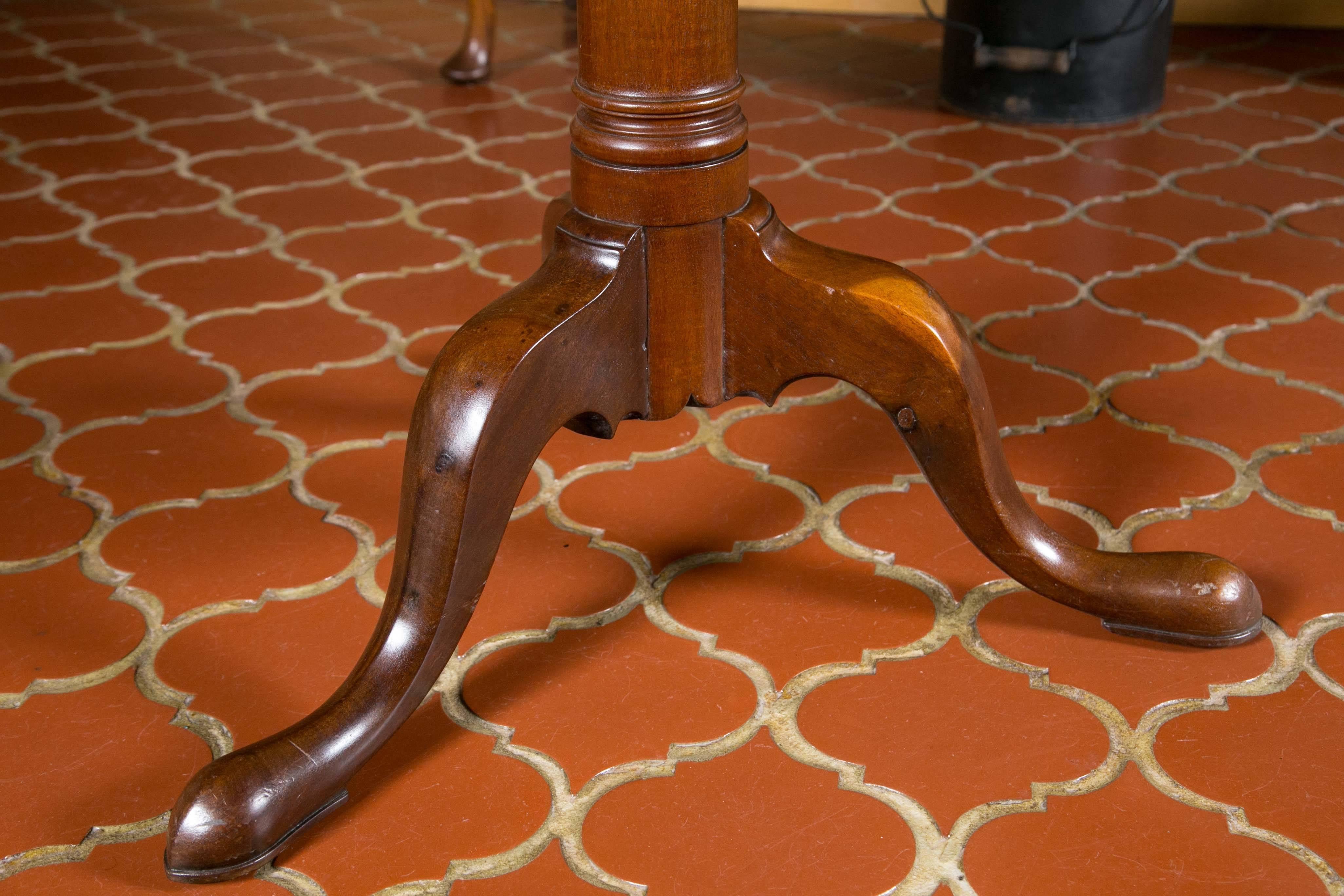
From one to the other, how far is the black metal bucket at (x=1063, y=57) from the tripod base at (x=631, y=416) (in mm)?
1338

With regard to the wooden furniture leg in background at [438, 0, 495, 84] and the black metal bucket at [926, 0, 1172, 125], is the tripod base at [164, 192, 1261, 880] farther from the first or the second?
the wooden furniture leg in background at [438, 0, 495, 84]

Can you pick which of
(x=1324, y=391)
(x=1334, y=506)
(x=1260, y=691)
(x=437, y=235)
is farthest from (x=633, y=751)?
(x=437, y=235)

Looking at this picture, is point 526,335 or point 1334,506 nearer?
point 526,335

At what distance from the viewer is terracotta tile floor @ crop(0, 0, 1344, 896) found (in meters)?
0.72

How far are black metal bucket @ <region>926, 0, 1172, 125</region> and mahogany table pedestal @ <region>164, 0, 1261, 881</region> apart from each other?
4.41ft

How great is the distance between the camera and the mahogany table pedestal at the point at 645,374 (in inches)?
27.3

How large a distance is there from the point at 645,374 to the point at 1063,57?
1.41m

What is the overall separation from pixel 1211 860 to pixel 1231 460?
48 centimetres

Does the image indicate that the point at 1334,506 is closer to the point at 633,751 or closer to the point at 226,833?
the point at 633,751

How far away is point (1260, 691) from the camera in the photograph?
0.81 meters

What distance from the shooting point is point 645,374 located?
2.66 feet

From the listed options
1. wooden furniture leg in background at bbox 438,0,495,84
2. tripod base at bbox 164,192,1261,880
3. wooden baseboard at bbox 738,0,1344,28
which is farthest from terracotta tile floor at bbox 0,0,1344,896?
wooden baseboard at bbox 738,0,1344,28

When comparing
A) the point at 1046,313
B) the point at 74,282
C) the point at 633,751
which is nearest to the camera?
the point at 633,751

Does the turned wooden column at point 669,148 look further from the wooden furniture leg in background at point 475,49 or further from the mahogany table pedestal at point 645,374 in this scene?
the wooden furniture leg in background at point 475,49
